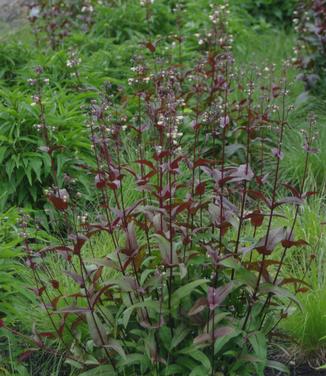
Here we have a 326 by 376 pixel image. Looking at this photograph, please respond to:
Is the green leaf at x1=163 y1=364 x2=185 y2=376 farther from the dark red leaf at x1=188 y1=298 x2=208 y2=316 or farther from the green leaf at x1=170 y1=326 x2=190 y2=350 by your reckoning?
the dark red leaf at x1=188 y1=298 x2=208 y2=316

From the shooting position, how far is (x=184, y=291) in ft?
9.16

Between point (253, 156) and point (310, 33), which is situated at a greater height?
point (310, 33)

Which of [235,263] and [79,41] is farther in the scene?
[79,41]

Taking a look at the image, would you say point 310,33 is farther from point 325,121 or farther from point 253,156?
point 253,156

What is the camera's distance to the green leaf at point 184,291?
275 cm

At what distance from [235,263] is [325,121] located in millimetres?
3275

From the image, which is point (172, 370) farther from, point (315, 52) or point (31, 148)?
point (315, 52)

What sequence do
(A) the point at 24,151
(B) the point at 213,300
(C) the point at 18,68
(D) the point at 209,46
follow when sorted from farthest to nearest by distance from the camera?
(D) the point at 209,46, (C) the point at 18,68, (A) the point at 24,151, (B) the point at 213,300

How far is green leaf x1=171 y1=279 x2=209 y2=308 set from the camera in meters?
2.75

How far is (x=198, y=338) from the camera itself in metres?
2.73

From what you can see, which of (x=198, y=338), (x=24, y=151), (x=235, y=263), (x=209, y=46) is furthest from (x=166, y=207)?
(x=209, y=46)

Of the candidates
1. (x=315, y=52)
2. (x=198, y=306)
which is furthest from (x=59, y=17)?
(x=198, y=306)

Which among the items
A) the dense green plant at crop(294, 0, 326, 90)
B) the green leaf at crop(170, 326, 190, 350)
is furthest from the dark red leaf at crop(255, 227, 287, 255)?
the dense green plant at crop(294, 0, 326, 90)

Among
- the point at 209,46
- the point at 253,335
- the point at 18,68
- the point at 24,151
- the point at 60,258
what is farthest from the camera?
the point at 209,46
